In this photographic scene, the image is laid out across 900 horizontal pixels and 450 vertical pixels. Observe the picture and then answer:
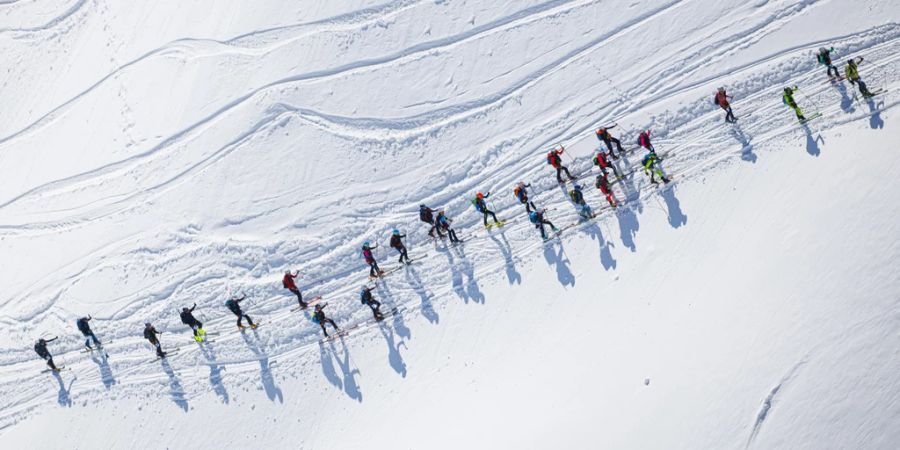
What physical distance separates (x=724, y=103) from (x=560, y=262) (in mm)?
6775

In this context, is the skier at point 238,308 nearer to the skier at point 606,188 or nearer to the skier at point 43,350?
the skier at point 43,350

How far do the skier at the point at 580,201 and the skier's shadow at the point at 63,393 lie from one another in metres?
16.6

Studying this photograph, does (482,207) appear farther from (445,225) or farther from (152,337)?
(152,337)

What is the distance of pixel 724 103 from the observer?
19.2m

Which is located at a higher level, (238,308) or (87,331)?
(87,331)

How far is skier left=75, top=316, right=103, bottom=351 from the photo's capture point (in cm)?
1994

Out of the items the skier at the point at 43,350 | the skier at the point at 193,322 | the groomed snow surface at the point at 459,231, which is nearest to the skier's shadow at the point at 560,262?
the groomed snow surface at the point at 459,231

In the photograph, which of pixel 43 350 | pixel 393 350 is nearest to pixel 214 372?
pixel 43 350

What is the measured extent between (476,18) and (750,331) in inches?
507

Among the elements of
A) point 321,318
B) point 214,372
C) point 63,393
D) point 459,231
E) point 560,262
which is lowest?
point 560,262

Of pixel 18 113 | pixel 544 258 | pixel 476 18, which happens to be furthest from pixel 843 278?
pixel 18 113

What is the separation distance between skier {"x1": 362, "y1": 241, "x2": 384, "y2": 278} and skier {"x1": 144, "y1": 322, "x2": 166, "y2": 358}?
6.72m

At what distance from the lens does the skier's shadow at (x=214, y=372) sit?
19.9 meters

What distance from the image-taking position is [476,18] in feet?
70.9
